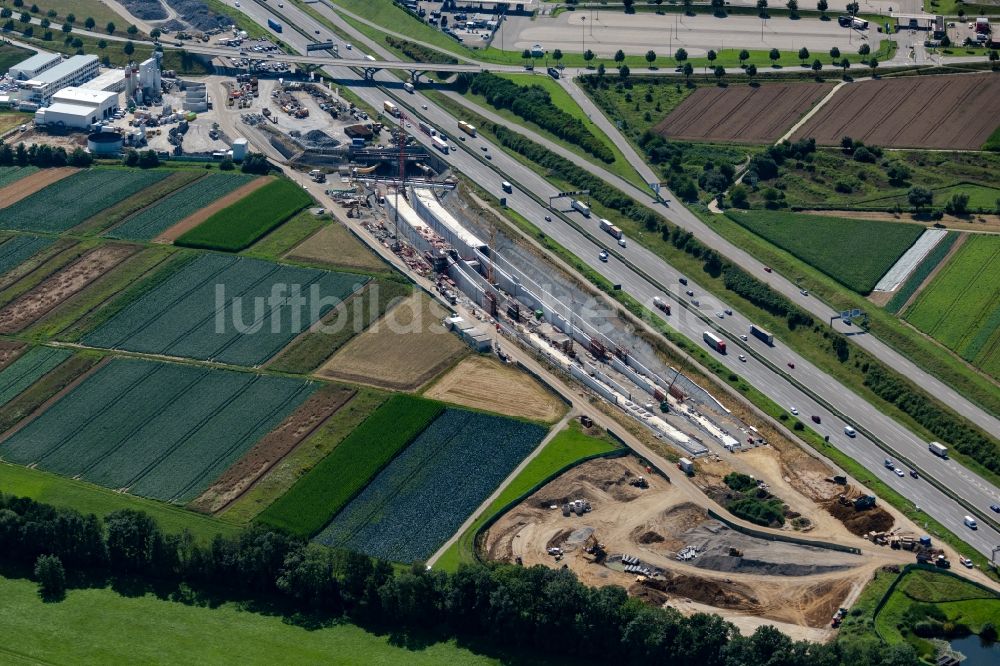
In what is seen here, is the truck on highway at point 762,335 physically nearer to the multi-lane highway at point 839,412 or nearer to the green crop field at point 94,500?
the multi-lane highway at point 839,412

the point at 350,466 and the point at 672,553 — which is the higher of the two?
the point at 672,553

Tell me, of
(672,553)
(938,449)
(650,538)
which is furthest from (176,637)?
(938,449)

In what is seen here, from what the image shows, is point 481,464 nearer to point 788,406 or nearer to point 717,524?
point 717,524

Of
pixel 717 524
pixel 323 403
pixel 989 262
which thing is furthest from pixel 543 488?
pixel 989 262

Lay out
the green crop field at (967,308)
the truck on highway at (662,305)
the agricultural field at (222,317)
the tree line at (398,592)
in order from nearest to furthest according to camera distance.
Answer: the tree line at (398,592) → the green crop field at (967,308) → the agricultural field at (222,317) → the truck on highway at (662,305)

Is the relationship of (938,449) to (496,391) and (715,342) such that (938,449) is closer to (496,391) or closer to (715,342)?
(715,342)

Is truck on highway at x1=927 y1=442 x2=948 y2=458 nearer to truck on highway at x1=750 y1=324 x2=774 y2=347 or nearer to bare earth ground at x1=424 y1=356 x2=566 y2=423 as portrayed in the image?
truck on highway at x1=750 y1=324 x2=774 y2=347

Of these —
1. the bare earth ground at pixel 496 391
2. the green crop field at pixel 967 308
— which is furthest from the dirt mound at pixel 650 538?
the green crop field at pixel 967 308
